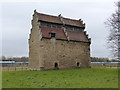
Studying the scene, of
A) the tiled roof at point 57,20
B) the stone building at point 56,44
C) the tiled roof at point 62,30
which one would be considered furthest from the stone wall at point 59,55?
the tiled roof at point 57,20

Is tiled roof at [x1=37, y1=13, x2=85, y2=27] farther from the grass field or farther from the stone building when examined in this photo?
the grass field

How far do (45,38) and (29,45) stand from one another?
605cm

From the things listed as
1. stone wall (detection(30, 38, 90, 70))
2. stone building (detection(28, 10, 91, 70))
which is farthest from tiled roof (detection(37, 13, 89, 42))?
stone wall (detection(30, 38, 90, 70))

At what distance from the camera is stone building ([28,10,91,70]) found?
141 feet

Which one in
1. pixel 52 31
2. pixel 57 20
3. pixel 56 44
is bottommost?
pixel 56 44

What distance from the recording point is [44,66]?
1655 inches

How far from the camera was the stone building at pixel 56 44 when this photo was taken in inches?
1693

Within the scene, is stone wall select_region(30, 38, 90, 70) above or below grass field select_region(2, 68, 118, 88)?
above

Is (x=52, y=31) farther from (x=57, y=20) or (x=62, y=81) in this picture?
(x=62, y=81)

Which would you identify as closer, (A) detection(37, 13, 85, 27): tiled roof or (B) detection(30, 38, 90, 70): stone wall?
(B) detection(30, 38, 90, 70): stone wall

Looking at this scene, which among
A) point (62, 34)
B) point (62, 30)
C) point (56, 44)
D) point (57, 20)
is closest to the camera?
point (56, 44)

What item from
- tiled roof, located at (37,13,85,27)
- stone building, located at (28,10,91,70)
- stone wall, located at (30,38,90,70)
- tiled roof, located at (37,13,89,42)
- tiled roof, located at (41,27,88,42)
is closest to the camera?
stone wall, located at (30,38,90,70)

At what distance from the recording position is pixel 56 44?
4491 cm

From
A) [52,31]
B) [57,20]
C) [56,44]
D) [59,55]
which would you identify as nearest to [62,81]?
[59,55]
